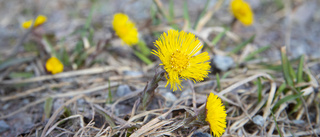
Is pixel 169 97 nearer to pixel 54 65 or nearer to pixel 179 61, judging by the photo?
pixel 179 61

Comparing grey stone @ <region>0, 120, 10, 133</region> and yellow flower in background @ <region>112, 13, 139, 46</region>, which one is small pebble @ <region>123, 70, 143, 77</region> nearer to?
yellow flower in background @ <region>112, 13, 139, 46</region>

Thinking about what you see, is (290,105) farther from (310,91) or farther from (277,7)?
(277,7)

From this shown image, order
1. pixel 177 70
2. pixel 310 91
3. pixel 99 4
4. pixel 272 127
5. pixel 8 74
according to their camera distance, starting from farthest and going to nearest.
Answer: pixel 99 4, pixel 8 74, pixel 310 91, pixel 272 127, pixel 177 70

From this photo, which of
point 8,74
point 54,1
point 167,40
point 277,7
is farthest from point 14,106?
point 277,7

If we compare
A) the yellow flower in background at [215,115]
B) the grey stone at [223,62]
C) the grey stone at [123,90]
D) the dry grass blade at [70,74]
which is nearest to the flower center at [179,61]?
the yellow flower in background at [215,115]

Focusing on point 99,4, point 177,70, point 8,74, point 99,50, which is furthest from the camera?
point 99,4

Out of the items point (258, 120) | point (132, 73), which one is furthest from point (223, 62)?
point (132, 73)

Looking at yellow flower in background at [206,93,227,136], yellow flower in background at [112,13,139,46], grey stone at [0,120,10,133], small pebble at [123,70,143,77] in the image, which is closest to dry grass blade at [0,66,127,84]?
small pebble at [123,70,143,77]
